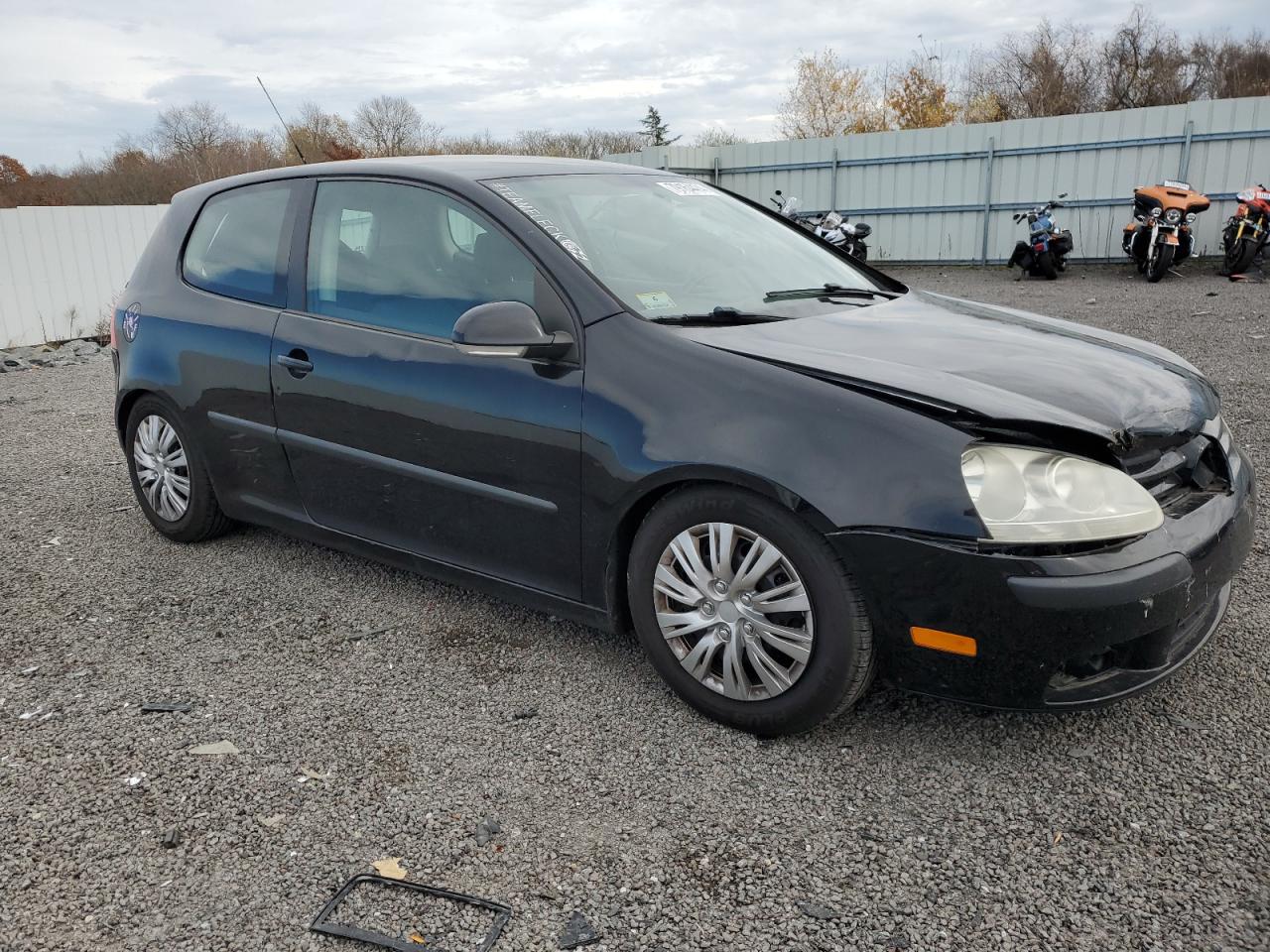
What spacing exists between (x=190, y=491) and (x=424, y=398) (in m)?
1.67

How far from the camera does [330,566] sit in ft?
14.0

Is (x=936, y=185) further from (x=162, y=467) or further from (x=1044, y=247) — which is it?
(x=162, y=467)

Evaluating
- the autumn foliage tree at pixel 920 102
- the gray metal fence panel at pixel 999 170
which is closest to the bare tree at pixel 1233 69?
the autumn foliage tree at pixel 920 102

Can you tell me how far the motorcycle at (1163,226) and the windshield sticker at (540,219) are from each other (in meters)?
13.1

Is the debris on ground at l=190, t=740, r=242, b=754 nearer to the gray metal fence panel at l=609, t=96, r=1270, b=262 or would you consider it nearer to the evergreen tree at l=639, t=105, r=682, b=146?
the gray metal fence panel at l=609, t=96, r=1270, b=262

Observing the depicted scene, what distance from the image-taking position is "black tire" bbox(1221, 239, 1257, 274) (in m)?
13.4

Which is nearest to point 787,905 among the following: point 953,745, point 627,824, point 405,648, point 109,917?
point 627,824

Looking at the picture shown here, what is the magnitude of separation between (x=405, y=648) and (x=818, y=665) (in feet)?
5.10

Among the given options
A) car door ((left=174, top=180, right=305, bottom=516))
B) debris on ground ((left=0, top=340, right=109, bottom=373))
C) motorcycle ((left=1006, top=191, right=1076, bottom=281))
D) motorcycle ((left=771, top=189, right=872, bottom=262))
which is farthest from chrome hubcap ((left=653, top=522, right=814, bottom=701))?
motorcycle ((left=1006, top=191, right=1076, bottom=281))

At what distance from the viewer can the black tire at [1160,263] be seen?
13.7m

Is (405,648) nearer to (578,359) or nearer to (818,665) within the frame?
(578,359)

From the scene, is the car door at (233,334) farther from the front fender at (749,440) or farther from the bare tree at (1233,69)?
the bare tree at (1233,69)

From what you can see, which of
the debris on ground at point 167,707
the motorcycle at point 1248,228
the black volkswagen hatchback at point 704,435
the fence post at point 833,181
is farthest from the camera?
the fence post at point 833,181

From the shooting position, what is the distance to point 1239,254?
44.4ft
